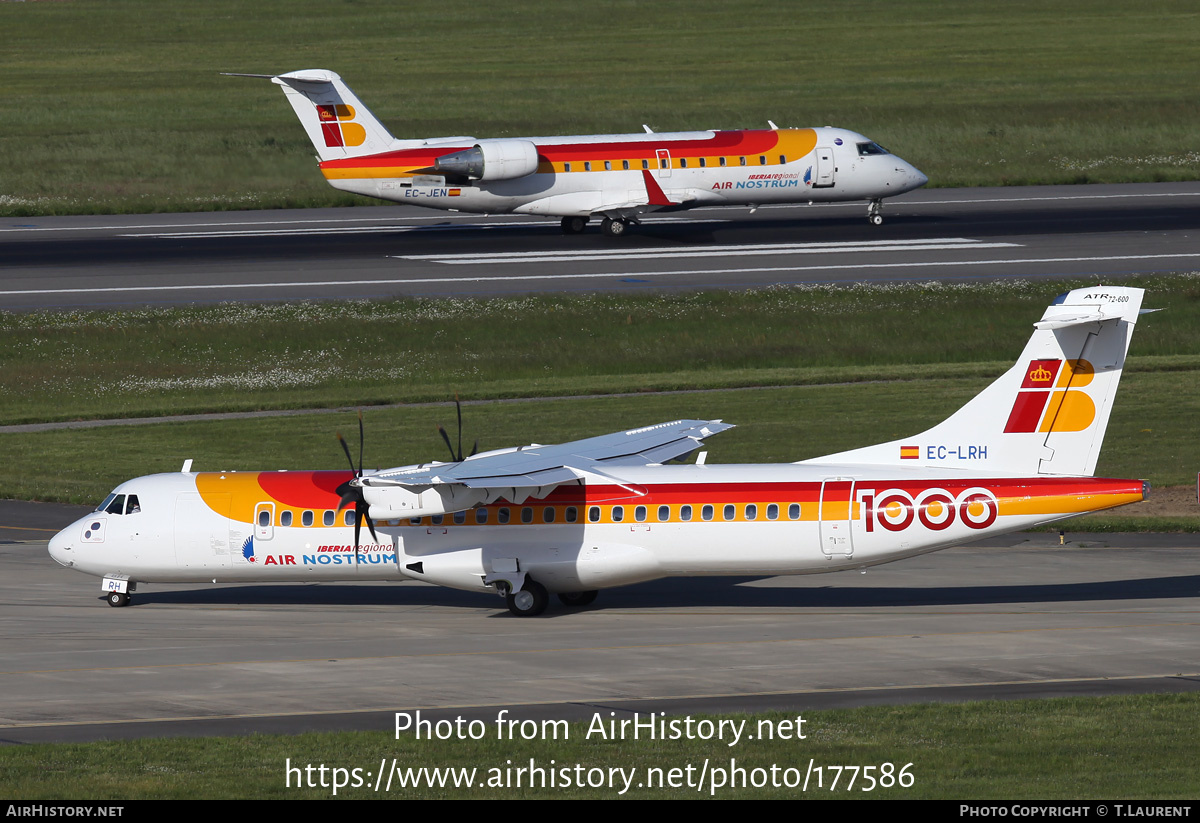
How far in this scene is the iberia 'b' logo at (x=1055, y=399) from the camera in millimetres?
27938

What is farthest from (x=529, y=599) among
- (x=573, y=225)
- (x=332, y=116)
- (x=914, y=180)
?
(x=914, y=180)

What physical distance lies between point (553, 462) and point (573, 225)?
45018 millimetres

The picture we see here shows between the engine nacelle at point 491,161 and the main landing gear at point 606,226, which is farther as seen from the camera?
the main landing gear at point 606,226

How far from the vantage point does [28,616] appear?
3012 centimetres

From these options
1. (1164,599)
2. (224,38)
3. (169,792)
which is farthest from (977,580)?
(224,38)

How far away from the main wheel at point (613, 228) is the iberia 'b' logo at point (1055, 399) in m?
43.8

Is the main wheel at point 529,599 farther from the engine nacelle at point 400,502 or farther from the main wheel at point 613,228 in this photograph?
the main wheel at point 613,228

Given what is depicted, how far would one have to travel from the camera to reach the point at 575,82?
117 m

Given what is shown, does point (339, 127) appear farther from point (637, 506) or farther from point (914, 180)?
point (637, 506)

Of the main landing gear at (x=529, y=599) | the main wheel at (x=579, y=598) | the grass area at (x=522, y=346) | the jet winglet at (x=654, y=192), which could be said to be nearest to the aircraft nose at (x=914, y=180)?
the jet winglet at (x=654, y=192)

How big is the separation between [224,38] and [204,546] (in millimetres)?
115727

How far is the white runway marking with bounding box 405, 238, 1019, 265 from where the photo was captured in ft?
220

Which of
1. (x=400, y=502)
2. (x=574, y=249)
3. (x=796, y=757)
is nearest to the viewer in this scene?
(x=796, y=757)

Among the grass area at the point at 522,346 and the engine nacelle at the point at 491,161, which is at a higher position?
the engine nacelle at the point at 491,161
